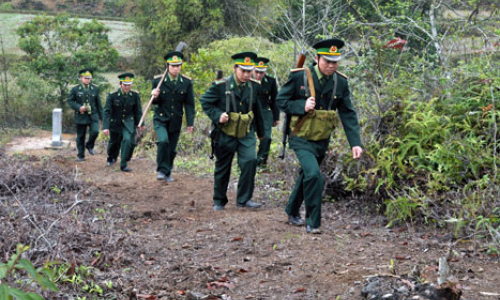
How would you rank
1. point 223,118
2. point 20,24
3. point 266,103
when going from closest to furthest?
point 223,118, point 266,103, point 20,24

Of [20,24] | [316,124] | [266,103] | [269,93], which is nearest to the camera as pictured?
[316,124]

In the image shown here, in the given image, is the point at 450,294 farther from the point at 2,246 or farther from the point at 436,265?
the point at 2,246

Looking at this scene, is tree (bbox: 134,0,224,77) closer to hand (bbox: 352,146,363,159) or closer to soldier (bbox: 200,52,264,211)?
soldier (bbox: 200,52,264,211)

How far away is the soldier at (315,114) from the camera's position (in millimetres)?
6762

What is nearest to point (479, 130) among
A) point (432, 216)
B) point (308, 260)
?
point (432, 216)

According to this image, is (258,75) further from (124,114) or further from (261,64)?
(124,114)

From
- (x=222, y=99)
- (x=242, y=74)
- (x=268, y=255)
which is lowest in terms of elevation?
(x=268, y=255)

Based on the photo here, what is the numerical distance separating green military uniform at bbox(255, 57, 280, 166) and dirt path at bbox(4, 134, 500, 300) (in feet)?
8.50

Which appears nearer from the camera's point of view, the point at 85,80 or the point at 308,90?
the point at 308,90

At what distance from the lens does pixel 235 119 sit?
26.8 feet

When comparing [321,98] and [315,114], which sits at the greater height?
[321,98]

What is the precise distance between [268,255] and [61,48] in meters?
18.8

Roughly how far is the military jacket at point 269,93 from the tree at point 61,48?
1276 cm

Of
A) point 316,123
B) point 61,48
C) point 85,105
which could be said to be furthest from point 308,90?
point 61,48
